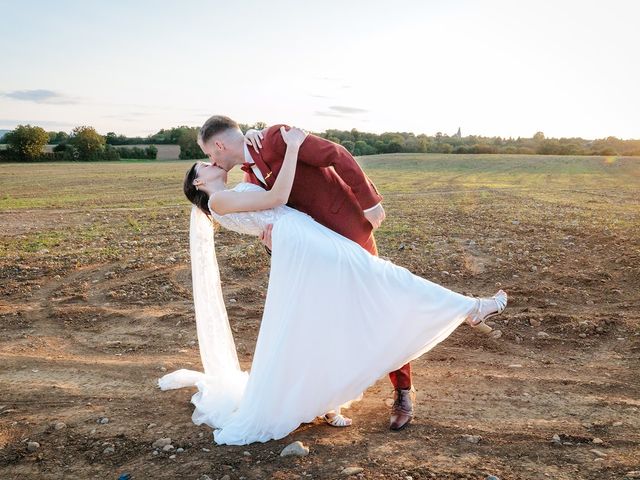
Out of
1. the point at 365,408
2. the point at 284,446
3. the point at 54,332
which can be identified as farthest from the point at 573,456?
the point at 54,332

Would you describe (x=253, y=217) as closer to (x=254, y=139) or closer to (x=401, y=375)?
(x=254, y=139)

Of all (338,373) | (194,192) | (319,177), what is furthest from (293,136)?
(338,373)

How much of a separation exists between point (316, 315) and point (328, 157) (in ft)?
3.90

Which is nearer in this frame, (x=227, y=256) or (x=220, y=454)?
→ (x=220, y=454)

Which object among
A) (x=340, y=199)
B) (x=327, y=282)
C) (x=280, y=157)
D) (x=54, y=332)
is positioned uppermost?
(x=280, y=157)

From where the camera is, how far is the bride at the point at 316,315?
416 cm

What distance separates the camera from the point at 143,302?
322 inches

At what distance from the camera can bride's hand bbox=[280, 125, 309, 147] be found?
4.07 m

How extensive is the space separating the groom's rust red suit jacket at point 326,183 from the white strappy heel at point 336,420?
1.43m

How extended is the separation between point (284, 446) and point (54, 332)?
4.23m

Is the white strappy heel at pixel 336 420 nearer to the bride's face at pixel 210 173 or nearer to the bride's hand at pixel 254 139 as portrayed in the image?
the bride's face at pixel 210 173

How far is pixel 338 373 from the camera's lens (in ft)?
13.8

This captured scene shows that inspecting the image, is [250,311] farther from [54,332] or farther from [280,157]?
[280,157]

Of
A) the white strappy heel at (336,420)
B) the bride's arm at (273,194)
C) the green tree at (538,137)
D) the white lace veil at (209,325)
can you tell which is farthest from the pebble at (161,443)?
the green tree at (538,137)
